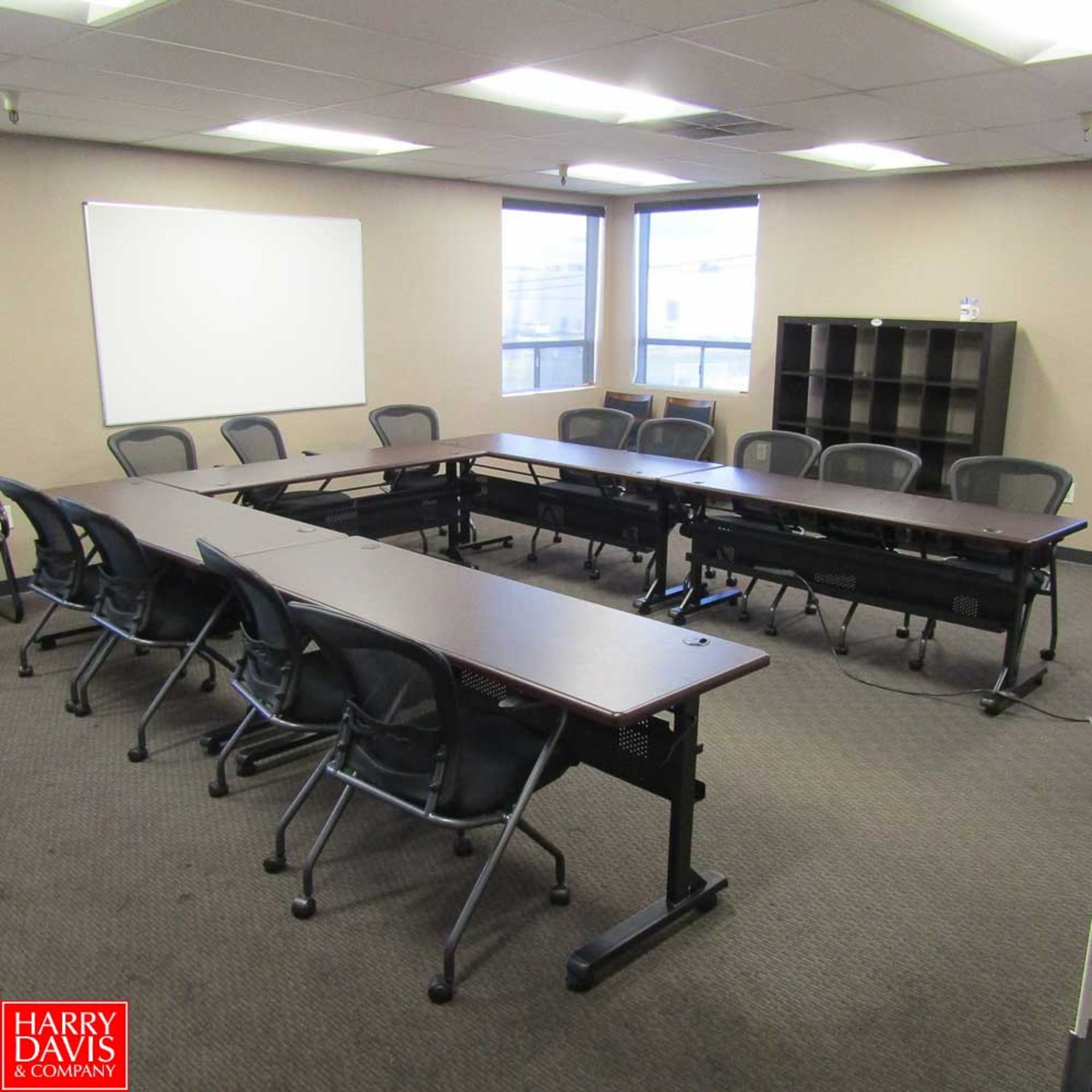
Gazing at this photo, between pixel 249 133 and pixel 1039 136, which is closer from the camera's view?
pixel 1039 136

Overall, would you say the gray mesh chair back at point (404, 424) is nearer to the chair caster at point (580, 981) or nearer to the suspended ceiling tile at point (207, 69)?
the suspended ceiling tile at point (207, 69)

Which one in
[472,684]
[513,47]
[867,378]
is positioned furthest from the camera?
[867,378]

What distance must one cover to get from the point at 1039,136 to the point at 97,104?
4.57 meters

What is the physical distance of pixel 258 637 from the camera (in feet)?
9.62

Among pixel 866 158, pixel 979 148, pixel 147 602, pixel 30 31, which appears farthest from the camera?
pixel 866 158

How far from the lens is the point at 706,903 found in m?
2.68

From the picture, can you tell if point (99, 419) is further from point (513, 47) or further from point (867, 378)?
point (867, 378)

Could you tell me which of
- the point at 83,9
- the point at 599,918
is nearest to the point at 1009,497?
the point at 599,918

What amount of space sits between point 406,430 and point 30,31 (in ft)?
11.8

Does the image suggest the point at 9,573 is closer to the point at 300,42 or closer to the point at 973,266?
the point at 300,42

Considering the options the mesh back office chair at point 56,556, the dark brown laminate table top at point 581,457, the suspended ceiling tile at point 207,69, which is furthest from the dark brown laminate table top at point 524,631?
the dark brown laminate table top at point 581,457

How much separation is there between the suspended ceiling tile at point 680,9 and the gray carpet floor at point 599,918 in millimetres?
2460

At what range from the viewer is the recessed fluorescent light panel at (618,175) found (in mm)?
6492

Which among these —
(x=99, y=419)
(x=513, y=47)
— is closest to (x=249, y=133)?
(x=99, y=419)
